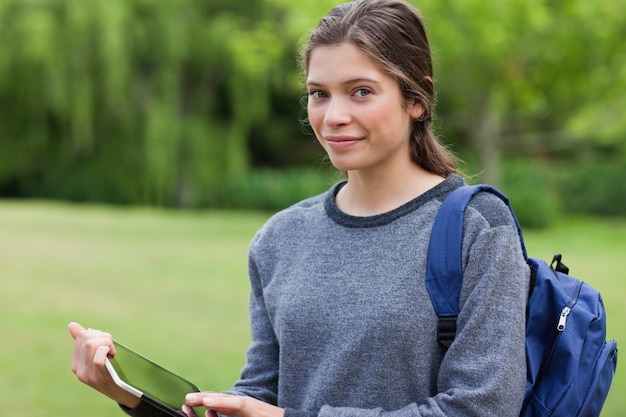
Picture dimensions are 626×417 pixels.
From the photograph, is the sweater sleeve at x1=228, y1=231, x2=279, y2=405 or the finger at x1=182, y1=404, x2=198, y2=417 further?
the sweater sleeve at x1=228, y1=231, x2=279, y2=405

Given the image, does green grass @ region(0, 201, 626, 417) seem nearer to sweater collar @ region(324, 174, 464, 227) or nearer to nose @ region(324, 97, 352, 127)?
sweater collar @ region(324, 174, 464, 227)

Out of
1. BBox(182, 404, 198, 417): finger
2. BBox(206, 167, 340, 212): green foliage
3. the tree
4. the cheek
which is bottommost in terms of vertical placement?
BBox(206, 167, 340, 212): green foliage

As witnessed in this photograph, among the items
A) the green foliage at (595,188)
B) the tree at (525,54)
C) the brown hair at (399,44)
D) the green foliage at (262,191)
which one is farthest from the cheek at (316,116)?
the green foliage at (595,188)

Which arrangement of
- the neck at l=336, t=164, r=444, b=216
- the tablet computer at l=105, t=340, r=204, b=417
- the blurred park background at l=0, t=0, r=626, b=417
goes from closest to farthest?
the tablet computer at l=105, t=340, r=204, b=417
the neck at l=336, t=164, r=444, b=216
the blurred park background at l=0, t=0, r=626, b=417

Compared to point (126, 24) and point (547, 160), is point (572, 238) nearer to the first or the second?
point (126, 24)

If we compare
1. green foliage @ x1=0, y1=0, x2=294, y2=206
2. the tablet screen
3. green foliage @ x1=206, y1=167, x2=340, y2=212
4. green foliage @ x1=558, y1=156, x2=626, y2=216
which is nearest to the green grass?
green foliage @ x1=0, y1=0, x2=294, y2=206

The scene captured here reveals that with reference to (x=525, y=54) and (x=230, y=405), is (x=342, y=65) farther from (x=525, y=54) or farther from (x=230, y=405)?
(x=525, y=54)

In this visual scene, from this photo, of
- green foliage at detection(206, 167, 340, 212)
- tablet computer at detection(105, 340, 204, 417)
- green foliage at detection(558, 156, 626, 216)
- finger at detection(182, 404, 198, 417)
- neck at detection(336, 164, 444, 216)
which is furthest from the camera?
green foliage at detection(558, 156, 626, 216)

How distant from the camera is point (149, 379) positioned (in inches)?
65.4

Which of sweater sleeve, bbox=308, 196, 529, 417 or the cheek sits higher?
the cheek

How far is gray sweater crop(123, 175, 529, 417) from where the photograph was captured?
62.2 inches

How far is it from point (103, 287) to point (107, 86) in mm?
10420

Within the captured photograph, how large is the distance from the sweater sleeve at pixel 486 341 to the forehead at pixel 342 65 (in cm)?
34

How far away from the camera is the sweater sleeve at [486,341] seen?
5.14 ft
